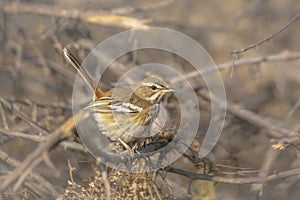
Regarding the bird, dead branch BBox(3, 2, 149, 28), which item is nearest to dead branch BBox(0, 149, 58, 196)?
the bird

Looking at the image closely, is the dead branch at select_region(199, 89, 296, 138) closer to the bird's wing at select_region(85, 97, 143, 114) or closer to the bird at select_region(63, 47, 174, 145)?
the bird at select_region(63, 47, 174, 145)

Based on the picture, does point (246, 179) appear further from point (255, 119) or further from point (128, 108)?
point (255, 119)

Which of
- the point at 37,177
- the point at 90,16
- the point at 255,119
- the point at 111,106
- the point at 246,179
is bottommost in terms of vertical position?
the point at 246,179

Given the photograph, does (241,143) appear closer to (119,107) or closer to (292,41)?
(119,107)

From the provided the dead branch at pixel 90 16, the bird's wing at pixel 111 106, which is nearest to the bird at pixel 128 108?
the bird's wing at pixel 111 106

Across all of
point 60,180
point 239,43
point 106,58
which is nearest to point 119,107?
point 60,180

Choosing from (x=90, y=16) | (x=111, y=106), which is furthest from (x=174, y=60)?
(x=111, y=106)

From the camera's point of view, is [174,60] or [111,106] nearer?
[111,106]
